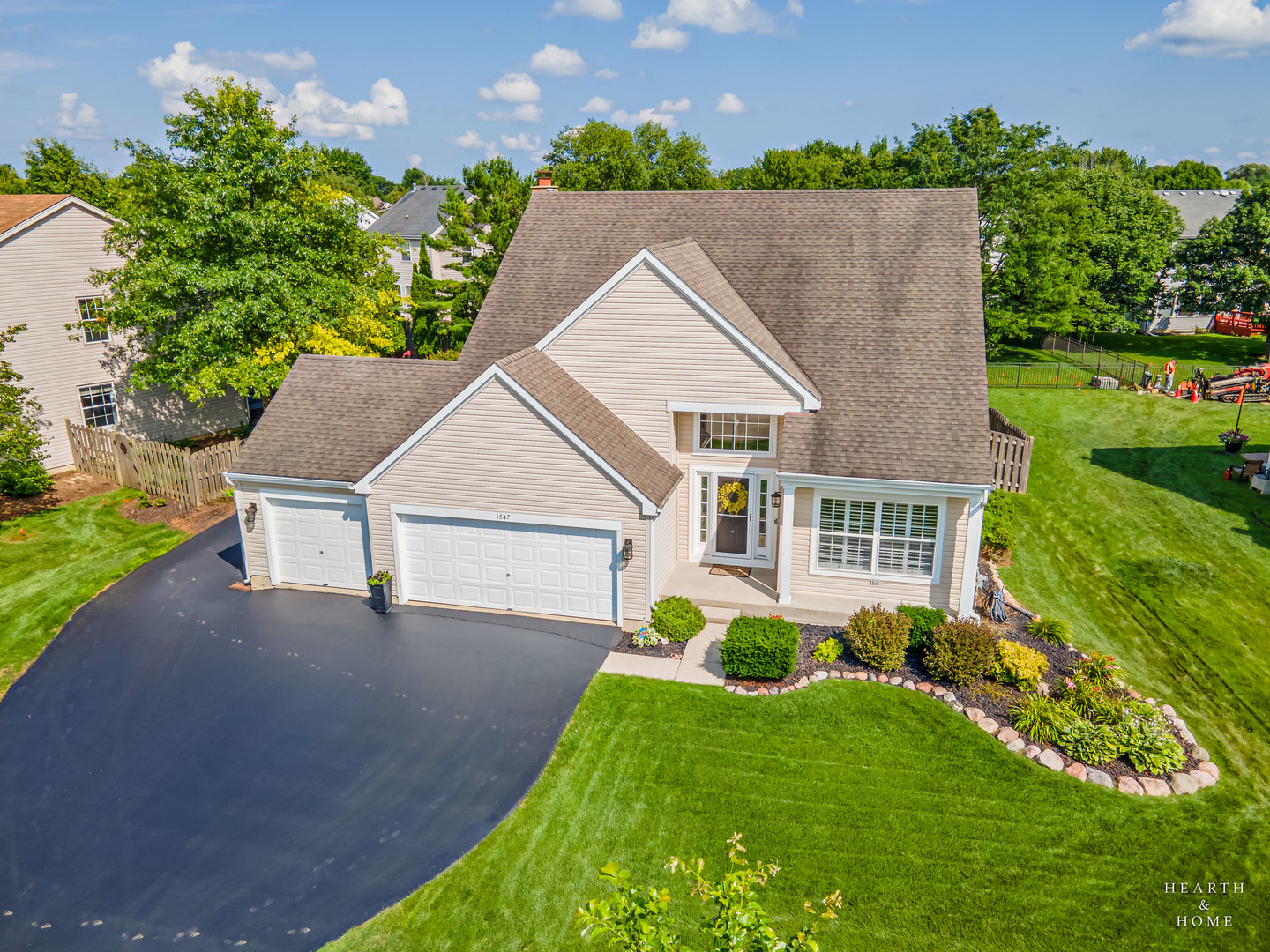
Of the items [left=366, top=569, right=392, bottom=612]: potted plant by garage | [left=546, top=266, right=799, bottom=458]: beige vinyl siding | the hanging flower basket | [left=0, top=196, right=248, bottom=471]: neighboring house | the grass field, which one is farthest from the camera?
[left=0, top=196, right=248, bottom=471]: neighboring house

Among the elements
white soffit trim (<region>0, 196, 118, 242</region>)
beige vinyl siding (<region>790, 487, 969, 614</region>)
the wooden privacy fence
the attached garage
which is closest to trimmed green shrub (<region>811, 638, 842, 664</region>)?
beige vinyl siding (<region>790, 487, 969, 614</region>)

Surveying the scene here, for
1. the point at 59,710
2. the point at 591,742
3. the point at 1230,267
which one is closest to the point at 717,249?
the point at 591,742

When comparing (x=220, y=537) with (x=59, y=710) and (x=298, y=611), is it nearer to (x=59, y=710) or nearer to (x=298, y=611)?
(x=298, y=611)

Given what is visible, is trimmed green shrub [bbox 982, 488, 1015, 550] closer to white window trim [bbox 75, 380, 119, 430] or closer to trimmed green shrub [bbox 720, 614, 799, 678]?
trimmed green shrub [bbox 720, 614, 799, 678]

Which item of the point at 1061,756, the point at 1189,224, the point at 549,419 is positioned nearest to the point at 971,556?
the point at 1061,756

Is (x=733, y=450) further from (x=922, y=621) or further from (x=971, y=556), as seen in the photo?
(x=922, y=621)
